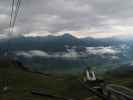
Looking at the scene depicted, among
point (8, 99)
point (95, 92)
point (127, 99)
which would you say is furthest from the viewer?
point (8, 99)

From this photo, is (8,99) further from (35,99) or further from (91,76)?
(91,76)

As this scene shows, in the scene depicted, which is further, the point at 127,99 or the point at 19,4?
the point at 19,4

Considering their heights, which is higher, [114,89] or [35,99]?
[114,89]

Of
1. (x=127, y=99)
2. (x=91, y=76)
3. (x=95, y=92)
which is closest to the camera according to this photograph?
(x=127, y=99)

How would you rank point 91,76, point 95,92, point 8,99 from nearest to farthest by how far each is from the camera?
point 95,92 < point 91,76 < point 8,99

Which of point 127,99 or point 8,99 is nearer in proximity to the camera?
point 127,99

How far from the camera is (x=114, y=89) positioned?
900cm

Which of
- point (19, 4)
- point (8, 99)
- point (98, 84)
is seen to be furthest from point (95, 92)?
point (8, 99)

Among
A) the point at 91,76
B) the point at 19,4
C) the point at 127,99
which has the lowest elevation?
the point at 127,99

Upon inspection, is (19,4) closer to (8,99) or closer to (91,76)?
(91,76)

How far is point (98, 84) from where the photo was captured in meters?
9.65

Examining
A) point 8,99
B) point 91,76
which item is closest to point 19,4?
point 91,76

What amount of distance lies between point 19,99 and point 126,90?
176 m

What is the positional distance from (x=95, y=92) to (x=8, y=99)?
17196 centimetres
